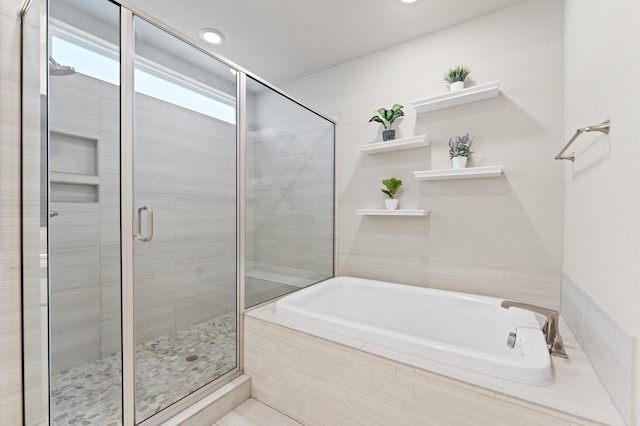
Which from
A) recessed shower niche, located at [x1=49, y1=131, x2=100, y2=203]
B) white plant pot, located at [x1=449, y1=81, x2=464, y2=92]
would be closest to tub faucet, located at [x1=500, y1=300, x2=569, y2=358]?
white plant pot, located at [x1=449, y1=81, x2=464, y2=92]

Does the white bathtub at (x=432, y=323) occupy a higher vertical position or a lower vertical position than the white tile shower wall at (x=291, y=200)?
lower

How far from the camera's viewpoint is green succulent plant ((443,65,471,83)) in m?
2.02

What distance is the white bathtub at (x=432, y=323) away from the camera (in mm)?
1134

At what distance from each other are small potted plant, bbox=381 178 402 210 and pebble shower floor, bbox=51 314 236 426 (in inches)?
55.9

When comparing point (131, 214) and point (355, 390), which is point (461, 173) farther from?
point (131, 214)

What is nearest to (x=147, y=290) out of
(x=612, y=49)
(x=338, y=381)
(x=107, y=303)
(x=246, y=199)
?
(x=107, y=303)

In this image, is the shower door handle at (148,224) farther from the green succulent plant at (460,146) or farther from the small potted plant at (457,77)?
the small potted plant at (457,77)

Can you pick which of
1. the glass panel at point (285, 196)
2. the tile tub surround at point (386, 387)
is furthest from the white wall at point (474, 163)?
the tile tub surround at point (386, 387)

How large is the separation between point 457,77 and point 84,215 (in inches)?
93.1

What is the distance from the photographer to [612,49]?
1.03 m

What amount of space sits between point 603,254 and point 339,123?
6.84 ft

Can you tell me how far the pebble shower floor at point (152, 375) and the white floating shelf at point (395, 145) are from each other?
5.43 feet

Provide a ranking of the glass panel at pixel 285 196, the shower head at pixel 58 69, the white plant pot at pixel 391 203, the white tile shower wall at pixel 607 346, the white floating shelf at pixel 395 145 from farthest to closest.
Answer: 1. the white plant pot at pixel 391 203
2. the white floating shelf at pixel 395 145
3. the glass panel at pixel 285 196
4. the shower head at pixel 58 69
5. the white tile shower wall at pixel 607 346

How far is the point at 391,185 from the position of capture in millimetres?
2287
